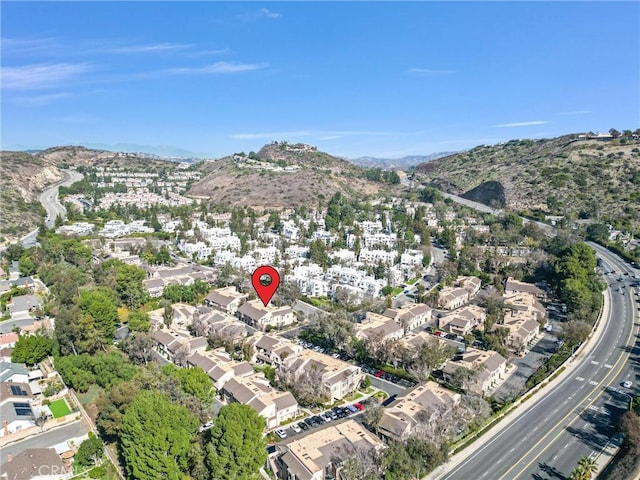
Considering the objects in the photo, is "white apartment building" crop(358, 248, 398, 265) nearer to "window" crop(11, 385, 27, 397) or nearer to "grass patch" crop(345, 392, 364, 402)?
"grass patch" crop(345, 392, 364, 402)

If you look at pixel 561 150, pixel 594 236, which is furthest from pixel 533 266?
pixel 561 150

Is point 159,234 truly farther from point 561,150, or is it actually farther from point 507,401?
point 561,150

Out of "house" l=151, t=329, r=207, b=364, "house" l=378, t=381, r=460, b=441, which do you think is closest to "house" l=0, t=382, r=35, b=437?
"house" l=151, t=329, r=207, b=364

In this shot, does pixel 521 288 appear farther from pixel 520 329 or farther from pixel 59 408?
pixel 59 408

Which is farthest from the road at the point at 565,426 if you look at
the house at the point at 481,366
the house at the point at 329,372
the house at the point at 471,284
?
the house at the point at 471,284

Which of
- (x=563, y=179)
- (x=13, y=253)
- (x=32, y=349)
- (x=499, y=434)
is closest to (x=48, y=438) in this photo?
(x=32, y=349)

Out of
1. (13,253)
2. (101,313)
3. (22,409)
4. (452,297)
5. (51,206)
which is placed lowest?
(22,409)
